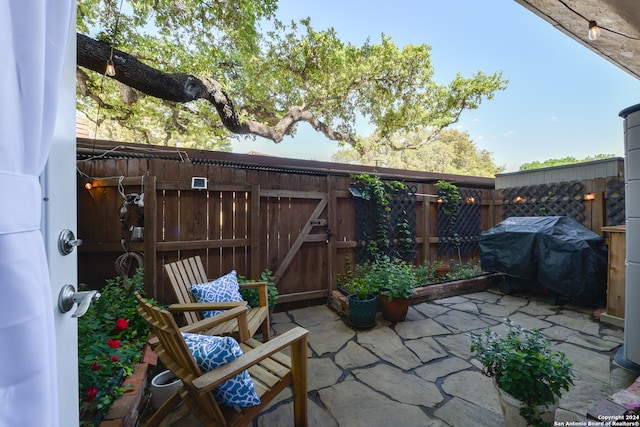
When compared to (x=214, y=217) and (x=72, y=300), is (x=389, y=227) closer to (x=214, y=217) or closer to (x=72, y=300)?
(x=214, y=217)

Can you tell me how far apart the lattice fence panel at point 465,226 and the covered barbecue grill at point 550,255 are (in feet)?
2.60

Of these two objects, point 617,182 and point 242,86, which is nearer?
point 617,182

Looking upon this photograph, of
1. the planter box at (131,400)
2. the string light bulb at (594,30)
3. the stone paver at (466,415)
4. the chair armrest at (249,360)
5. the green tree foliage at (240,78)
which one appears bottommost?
the stone paver at (466,415)

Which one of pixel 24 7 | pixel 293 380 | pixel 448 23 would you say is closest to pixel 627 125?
pixel 293 380

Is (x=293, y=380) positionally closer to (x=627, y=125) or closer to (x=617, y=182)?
(x=627, y=125)

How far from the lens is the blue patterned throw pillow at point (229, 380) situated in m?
1.30

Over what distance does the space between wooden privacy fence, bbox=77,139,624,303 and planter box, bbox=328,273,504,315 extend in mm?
306

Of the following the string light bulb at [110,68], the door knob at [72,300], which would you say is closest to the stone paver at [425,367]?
the door knob at [72,300]

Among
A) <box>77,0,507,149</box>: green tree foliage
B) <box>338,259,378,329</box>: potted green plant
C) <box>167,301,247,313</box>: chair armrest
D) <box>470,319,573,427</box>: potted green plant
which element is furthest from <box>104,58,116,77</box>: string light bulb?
<box>470,319,573,427</box>: potted green plant

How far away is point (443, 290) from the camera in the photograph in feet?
13.1

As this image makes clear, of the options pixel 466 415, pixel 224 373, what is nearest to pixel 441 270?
pixel 466 415

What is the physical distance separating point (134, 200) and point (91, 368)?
1.85 metres

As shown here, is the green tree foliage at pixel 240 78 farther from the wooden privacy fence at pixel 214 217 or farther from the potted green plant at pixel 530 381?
the potted green plant at pixel 530 381

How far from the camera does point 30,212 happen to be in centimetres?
53
